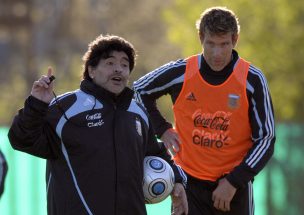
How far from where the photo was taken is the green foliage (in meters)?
19.5

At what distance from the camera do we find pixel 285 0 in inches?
760

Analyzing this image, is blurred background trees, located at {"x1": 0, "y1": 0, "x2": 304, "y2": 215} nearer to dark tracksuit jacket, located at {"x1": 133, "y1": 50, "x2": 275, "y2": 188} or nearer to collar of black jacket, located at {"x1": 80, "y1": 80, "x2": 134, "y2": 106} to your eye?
dark tracksuit jacket, located at {"x1": 133, "y1": 50, "x2": 275, "y2": 188}

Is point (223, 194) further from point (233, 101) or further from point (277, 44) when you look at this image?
point (277, 44)

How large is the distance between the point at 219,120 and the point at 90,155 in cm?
157

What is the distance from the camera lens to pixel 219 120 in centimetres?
728

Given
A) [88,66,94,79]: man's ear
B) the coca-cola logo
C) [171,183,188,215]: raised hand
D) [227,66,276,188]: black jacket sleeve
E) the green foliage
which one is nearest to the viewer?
[88,66,94,79]: man's ear

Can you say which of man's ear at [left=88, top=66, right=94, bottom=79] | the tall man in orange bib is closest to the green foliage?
the tall man in orange bib

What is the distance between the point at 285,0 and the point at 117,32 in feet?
72.4

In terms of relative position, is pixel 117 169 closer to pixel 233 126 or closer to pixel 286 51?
pixel 233 126

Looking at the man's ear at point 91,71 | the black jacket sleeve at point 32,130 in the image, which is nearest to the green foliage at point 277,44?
the man's ear at point 91,71

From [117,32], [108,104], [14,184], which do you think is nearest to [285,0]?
[14,184]

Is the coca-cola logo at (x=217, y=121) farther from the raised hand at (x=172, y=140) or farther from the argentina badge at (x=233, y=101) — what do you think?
the raised hand at (x=172, y=140)

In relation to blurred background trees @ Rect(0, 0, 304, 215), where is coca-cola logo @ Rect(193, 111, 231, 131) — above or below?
below

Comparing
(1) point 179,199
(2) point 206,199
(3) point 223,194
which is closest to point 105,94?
(1) point 179,199
